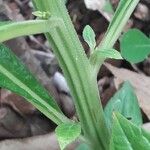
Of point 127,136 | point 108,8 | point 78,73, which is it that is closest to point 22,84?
point 78,73

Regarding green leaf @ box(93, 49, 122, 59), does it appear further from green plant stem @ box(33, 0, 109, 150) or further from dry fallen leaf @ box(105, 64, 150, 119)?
dry fallen leaf @ box(105, 64, 150, 119)

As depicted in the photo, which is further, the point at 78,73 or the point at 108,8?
the point at 108,8

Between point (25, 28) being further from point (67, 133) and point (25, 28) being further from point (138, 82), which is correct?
point (138, 82)

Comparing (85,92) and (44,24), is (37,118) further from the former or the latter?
(44,24)

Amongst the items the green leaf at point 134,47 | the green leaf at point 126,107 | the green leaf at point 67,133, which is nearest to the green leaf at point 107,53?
the green leaf at point 67,133

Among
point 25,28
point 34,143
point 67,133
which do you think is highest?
point 25,28

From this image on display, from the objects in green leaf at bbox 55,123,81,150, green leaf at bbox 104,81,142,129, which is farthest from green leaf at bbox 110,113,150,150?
green leaf at bbox 104,81,142,129

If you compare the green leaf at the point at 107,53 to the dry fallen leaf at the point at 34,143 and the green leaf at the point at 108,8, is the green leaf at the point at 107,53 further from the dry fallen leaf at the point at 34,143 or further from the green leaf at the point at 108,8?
the green leaf at the point at 108,8
